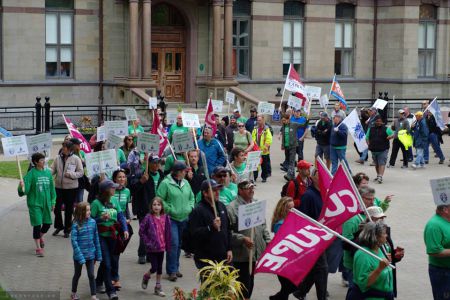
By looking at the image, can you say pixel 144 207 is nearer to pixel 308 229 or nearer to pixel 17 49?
pixel 308 229

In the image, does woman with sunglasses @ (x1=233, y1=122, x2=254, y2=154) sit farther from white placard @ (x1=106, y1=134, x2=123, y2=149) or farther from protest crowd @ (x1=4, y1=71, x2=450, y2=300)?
white placard @ (x1=106, y1=134, x2=123, y2=149)

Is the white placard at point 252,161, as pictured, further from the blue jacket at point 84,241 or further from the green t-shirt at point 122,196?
the blue jacket at point 84,241

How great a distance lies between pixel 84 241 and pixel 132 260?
2895 millimetres

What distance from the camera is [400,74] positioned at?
129 feet

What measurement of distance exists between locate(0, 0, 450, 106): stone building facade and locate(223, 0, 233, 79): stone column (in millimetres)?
36

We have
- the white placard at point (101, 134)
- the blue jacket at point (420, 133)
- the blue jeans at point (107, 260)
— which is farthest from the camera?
the blue jacket at point (420, 133)

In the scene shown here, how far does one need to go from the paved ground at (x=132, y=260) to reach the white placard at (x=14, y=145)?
1.53 metres

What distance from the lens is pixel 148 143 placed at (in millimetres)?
15586

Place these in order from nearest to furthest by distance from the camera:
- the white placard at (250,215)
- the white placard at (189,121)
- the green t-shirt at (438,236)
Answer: the green t-shirt at (438,236) → the white placard at (250,215) → the white placard at (189,121)

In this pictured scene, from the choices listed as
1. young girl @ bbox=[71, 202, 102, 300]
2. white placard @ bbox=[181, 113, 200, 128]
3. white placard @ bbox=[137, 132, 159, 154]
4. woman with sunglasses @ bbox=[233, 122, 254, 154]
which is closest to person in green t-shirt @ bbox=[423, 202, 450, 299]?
young girl @ bbox=[71, 202, 102, 300]

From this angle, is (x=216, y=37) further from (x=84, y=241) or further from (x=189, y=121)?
(x=84, y=241)

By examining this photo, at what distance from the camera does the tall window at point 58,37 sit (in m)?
32.7

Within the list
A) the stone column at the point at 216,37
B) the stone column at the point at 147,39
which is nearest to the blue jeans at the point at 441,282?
the stone column at the point at 147,39

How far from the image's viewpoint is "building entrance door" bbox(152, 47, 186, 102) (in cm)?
3534
